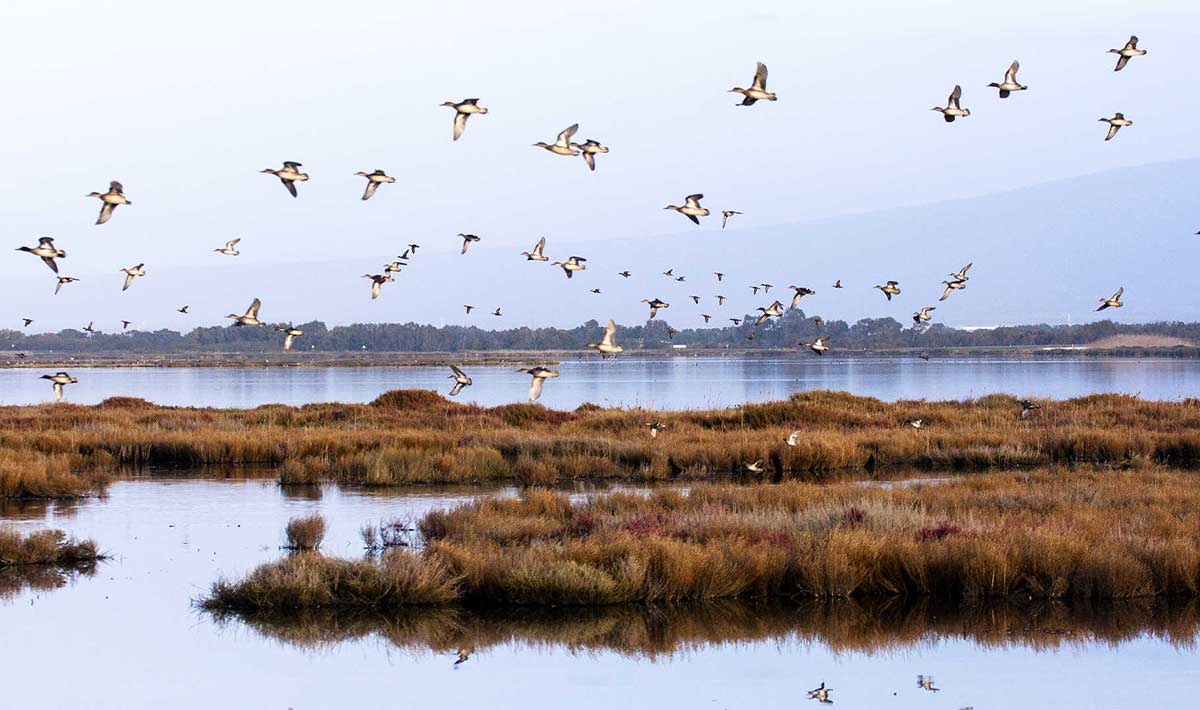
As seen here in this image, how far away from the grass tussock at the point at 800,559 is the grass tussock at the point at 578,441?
10.7m

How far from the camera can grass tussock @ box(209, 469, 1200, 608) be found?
1652cm

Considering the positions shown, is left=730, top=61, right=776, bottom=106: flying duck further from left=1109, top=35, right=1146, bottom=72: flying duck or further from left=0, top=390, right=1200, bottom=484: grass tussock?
left=0, top=390, right=1200, bottom=484: grass tussock

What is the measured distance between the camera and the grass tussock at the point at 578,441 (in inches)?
1194

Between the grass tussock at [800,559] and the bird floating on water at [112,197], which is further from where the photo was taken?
the bird floating on water at [112,197]

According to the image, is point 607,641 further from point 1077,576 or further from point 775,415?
point 775,415

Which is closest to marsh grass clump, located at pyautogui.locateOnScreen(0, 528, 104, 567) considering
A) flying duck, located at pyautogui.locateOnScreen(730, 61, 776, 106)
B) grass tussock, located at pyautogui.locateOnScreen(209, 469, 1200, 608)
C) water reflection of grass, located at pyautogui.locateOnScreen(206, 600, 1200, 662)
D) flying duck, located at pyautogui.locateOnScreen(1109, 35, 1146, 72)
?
grass tussock, located at pyautogui.locateOnScreen(209, 469, 1200, 608)

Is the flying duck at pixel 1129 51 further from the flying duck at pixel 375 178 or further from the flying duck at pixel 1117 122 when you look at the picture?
the flying duck at pixel 375 178

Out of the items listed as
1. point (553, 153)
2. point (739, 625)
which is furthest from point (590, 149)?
point (739, 625)

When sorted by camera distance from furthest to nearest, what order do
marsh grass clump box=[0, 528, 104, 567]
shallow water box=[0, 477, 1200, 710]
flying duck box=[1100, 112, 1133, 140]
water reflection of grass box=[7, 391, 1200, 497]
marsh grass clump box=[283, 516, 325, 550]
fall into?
water reflection of grass box=[7, 391, 1200, 497] → flying duck box=[1100, 112, 1133, 140] → marsh grass clump box=[283, 516, 325, 550] → marsh grass clump box=[0, 528, 104, 567] → shallow water box=[0, 477, 1200, 710]

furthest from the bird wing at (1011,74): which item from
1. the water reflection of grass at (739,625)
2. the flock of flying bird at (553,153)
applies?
the water reflection of grass at (739,625)

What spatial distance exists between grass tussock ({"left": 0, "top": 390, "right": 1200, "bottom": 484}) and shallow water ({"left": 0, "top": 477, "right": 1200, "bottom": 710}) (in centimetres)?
1236

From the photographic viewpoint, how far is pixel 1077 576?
16.9 meters

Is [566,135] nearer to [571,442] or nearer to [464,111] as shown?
[464,111]

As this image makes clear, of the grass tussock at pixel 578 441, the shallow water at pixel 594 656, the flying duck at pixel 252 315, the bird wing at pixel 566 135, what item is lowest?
the shallow water at pixel 594 656
